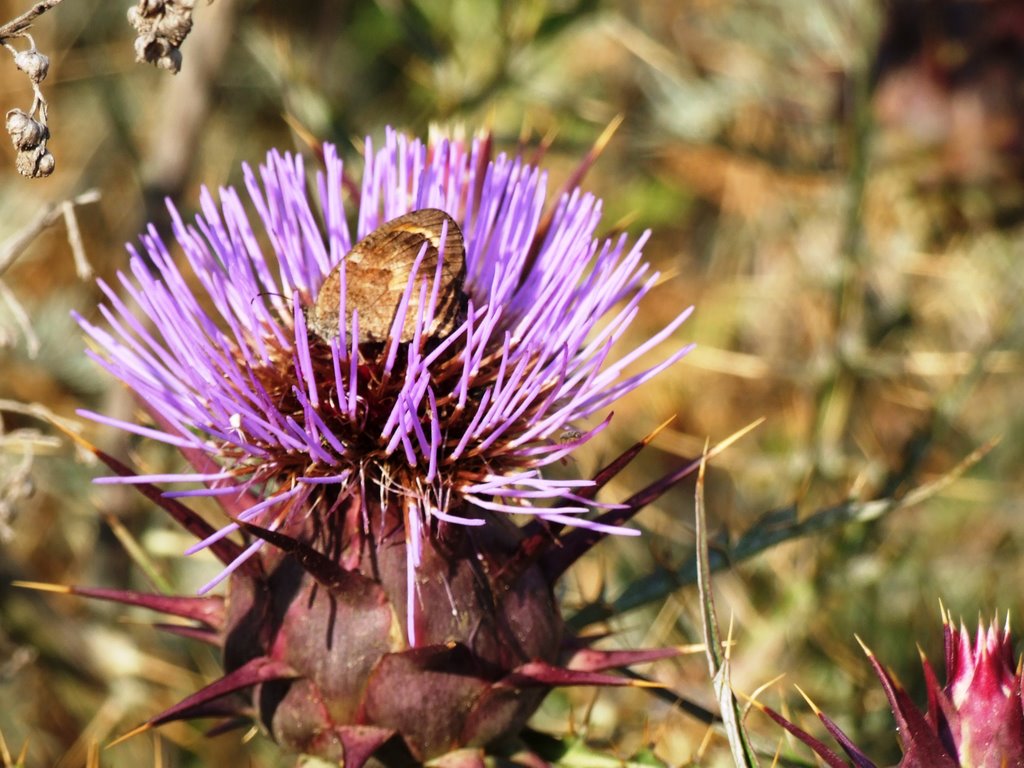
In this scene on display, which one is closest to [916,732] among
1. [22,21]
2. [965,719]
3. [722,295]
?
[965,719]

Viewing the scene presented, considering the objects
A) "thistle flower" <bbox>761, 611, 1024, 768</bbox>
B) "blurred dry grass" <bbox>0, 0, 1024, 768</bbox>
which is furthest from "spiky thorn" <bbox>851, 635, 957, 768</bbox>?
"blurred dry grass" <bbox>0, 0, 1024, 768</bbox>

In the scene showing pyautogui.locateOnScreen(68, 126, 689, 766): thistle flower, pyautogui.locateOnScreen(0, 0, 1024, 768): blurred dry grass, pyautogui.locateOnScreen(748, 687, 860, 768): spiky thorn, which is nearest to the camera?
pyautogui.locateOnScreen(748, 687, 860, 768): spiky thorn

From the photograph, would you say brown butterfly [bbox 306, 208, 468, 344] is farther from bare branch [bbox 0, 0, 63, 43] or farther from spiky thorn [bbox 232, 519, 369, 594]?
bare branch [bbox 0, 0, 63, 43]

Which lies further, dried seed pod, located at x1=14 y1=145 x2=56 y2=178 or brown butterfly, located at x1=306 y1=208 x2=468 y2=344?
brown butterfly, located at x1=306 y1=208 x2=468 y2=344

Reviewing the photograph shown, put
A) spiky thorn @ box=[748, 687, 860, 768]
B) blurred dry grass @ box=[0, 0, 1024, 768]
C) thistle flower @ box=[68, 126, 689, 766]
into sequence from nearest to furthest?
spiky thorn @ box=[748, 687, 860, 768] → thistle flower @ box=[68, 126, 689, 766] → blurred dry grass @ box=[0, 0, 1024, 768]

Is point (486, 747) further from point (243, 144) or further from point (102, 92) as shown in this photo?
point (243, 144)

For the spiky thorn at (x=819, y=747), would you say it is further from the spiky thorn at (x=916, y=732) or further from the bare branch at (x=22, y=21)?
the bare branch at (x=22, y=21)

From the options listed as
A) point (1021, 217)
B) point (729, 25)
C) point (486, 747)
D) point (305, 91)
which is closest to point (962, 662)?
point (486, 747)

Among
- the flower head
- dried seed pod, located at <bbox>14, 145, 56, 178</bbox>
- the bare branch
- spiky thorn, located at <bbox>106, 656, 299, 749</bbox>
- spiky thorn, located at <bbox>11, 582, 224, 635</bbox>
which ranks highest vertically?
the bare branch
